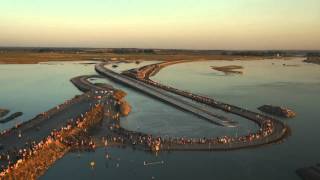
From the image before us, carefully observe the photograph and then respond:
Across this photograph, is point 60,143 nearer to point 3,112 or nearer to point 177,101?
point 3,112

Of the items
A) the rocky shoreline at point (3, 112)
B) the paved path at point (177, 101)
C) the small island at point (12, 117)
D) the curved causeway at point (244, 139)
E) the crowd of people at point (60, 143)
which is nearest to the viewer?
the crowd of people at point (60, 143)

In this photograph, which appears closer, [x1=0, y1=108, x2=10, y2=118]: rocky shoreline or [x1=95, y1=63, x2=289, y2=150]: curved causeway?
[x1=95, y1=63, x2=289, y2=150]: curved causeway

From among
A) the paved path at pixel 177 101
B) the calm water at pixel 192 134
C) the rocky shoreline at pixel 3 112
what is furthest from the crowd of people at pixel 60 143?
the paved path at pixel 177 101

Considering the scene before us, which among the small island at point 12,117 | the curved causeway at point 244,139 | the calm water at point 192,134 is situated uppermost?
the curved causeway at point 244,139

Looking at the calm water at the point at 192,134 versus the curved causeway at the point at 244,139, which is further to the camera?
the curved causeway at the point at 244,139

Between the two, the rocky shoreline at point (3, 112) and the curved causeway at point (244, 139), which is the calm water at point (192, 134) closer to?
the curved causeway at point (244, 139)

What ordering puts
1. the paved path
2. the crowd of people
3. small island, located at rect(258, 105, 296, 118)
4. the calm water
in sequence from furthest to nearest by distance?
small island, located at rect(258, 105, 296, 118) → the paved path → the calm water → the crowd of people

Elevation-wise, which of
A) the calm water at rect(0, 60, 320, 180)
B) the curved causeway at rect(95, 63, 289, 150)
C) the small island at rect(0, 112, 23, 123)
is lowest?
the calm water at rect(0, 60, 320, 180)

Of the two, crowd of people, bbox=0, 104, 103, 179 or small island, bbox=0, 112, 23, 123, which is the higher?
crowd of people, bbox=0, 104, 103, 179

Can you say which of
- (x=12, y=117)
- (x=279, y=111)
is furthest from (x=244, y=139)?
(x=12, y=117)

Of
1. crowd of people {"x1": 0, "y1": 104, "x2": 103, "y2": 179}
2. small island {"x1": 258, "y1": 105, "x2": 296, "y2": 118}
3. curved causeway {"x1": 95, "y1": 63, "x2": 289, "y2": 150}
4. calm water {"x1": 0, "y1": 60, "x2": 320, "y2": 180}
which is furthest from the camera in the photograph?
small island {"x1": 258, "y1": 105, "x2": 296, "y2": 118}

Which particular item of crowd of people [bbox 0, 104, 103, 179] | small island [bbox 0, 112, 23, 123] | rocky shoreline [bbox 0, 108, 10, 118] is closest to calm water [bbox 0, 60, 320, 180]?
small island [bbox 0, 112, 23, 123]

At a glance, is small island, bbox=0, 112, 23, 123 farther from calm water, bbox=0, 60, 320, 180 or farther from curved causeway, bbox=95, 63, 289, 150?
curved causeway, bbox=95, 63, 289, 150

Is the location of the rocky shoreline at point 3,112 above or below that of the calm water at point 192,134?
above
